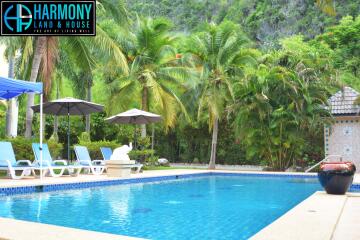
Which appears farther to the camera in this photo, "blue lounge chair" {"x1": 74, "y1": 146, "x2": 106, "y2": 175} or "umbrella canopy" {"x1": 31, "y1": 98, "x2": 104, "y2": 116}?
Answer: "umbrella canopy" {"x1": 31, "y1": 98, "x2": 104, "y2": 116}

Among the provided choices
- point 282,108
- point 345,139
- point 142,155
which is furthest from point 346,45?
point 142,155

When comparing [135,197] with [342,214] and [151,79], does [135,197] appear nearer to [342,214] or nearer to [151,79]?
[342,214]

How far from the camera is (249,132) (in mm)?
18188

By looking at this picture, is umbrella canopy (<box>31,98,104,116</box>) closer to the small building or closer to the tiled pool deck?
Result: the tiled pool deck

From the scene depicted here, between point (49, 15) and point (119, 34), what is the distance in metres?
10.5

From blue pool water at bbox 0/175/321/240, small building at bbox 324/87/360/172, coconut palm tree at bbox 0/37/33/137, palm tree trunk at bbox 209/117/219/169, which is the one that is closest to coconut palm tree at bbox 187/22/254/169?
palm tree trunk at bbox 209/117/219/169

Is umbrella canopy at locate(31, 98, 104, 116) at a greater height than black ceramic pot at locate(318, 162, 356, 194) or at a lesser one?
greater

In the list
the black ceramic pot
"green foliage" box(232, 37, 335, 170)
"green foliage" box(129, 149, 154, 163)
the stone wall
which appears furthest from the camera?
the stone wall

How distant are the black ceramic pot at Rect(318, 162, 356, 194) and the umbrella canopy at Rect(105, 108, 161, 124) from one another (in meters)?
8.25

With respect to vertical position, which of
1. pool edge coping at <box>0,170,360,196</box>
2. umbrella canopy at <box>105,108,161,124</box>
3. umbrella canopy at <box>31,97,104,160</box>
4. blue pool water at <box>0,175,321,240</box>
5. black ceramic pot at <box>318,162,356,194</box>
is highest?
umbrella canopy at <box>31,97,104,160</box>

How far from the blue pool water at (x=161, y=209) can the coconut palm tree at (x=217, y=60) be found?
7.88 metres

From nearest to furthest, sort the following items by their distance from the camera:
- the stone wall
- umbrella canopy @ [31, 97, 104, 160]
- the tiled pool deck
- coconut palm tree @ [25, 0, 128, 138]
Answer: the tiled pool deck → umbrella canopy @ [31, 97, 104, 160] → coconut palm tree @ [25, 0, 128, 138] → the stone wall

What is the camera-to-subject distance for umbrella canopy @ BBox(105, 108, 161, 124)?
51.9 ft

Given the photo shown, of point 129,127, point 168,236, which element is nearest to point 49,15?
point 168,236
